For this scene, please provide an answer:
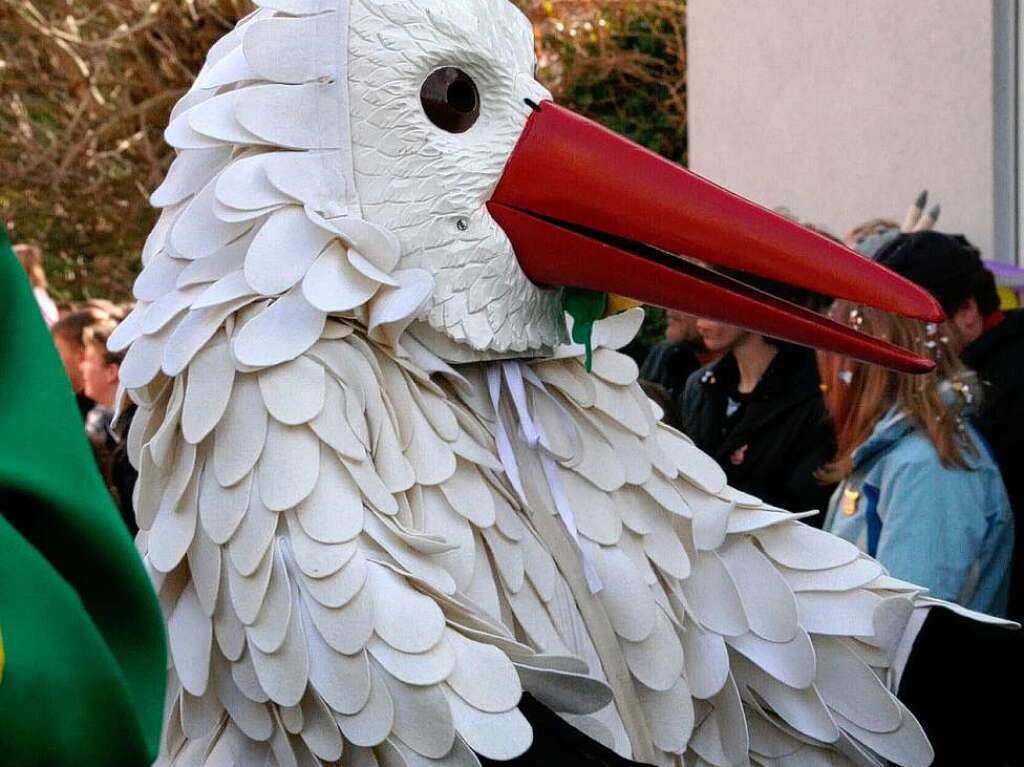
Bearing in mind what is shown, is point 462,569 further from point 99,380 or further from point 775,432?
point 99,380

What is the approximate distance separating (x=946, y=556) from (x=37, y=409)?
2365 mm

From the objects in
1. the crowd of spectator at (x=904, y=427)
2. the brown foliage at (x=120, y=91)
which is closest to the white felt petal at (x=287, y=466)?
the crowd of spectator at (x=904, y=427)

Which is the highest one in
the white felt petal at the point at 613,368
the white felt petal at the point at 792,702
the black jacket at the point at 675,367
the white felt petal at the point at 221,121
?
the white felt petal at the point at 221,121

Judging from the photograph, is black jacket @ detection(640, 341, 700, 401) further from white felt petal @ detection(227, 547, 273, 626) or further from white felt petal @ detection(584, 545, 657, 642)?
white felt petal @ detection(227, 547, 273, 626)

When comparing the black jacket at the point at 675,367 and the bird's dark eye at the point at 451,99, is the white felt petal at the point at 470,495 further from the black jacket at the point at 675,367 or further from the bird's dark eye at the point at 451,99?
the black jacket at the point at 675,367

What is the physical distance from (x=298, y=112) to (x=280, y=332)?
0.27 meters

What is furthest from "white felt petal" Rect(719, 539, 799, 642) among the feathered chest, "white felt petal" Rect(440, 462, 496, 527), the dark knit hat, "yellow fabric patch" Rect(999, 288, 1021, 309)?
"yellow fabric patch" Rect(999, 288, 1021, 309)

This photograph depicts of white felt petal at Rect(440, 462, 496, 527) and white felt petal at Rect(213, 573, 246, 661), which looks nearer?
white felt petal at Rect(213, 573, 246, 661)

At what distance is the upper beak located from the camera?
1951mm

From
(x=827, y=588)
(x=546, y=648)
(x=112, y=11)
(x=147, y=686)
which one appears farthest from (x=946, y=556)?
(x=112, y=11)

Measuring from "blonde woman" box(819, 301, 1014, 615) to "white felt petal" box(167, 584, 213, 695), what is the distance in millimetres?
1592

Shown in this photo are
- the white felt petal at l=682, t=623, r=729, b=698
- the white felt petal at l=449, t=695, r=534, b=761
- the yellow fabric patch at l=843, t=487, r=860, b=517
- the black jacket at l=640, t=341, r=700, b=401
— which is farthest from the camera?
the black jacket at l=640, t=341, r=700, b=401

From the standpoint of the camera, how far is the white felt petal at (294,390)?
1810 mm

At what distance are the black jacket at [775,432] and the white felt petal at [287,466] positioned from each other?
2.08 metres
